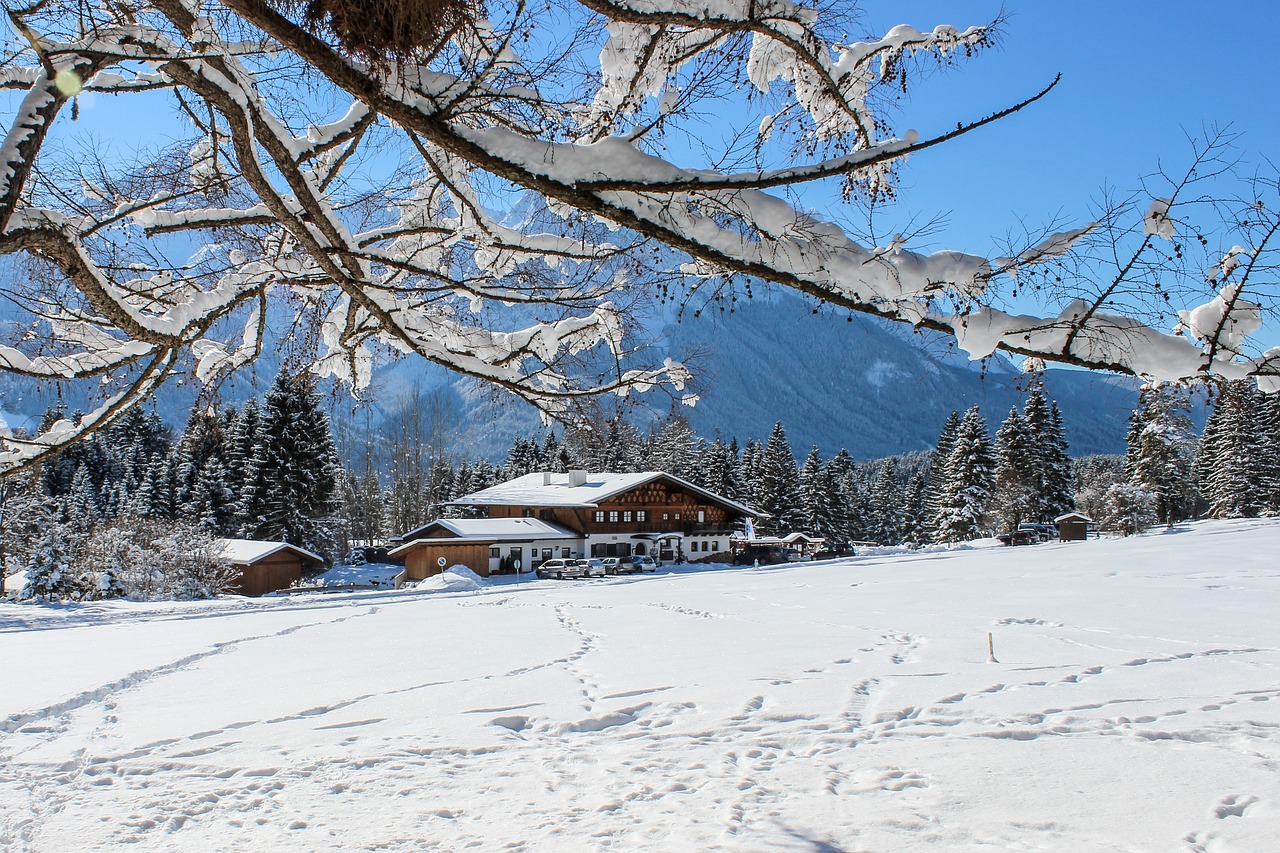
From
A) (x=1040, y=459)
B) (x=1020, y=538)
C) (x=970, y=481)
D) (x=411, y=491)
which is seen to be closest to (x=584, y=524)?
(x=411, y=491)

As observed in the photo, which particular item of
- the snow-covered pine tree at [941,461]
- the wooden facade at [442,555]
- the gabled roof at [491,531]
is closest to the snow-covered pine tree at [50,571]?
the gabled roof at [491,531]

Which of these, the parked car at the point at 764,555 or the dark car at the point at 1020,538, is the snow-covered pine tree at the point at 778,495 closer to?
the parked car at the point at 764,555

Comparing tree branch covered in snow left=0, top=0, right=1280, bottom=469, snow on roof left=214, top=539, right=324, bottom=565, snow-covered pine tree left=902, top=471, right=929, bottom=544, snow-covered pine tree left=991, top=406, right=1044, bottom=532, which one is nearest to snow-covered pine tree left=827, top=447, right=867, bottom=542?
snow-covered pine tree left=902, top=471, right=929, bottom=544

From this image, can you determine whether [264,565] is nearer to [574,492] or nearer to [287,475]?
[287,475]

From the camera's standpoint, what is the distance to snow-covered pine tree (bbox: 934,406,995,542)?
174 ft

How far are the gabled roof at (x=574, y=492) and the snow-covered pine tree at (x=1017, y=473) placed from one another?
18.4 meters

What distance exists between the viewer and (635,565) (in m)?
41.4

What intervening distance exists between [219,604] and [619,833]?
74.1ft

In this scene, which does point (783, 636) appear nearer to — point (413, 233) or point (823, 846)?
point (823, 846)

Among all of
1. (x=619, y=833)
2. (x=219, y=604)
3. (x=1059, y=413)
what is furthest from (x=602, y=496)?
(x=619, y=833)

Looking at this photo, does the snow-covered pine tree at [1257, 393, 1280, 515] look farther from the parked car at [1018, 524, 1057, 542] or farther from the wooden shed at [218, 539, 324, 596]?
the wooden shed at [218, 539, 324, 596]

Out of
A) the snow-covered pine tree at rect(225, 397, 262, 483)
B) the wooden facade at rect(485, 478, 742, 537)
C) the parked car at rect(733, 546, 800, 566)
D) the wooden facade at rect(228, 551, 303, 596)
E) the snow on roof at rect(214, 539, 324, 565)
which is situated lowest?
the parked car at rect(733, 546, 800, 566)

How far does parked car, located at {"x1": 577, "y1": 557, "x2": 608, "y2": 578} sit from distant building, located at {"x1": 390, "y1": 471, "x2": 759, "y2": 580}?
5.89m

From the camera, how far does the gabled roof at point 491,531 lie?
4200cm
